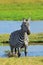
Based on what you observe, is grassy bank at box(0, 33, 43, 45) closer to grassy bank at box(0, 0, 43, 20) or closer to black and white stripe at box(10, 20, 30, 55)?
black and white stripe at box(10, 20, 30, 55)

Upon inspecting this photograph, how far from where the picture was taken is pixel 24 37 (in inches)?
523

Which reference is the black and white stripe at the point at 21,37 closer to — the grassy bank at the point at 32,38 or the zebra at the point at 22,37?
the zebra at the point at 22,37

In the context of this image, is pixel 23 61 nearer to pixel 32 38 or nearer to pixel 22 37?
pixel 22 37

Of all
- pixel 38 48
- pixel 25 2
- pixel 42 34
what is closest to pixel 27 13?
pixel 25 2

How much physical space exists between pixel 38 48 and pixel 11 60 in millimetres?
5215

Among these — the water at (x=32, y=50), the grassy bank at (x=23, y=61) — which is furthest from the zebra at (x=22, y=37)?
the grassy bank at (x=23, y=61)

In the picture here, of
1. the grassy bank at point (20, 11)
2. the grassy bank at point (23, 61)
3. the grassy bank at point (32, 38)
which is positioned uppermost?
the grassy bank at point (20, 11)

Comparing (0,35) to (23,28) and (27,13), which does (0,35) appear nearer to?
(23,28)

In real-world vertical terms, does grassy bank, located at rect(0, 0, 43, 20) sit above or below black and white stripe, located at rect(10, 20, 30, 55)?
above

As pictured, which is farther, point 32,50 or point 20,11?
point 20,11

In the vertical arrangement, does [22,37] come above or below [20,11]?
below

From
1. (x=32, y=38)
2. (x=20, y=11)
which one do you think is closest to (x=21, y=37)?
(x=32, y=38)

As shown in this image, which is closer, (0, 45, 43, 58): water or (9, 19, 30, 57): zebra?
(9, 19, 30, 57): zebra

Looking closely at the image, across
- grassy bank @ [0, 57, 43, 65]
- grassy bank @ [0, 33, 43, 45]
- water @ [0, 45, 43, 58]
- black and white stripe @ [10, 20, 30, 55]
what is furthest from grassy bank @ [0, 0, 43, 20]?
grassy bank @ [0, 57, 43, 65]
